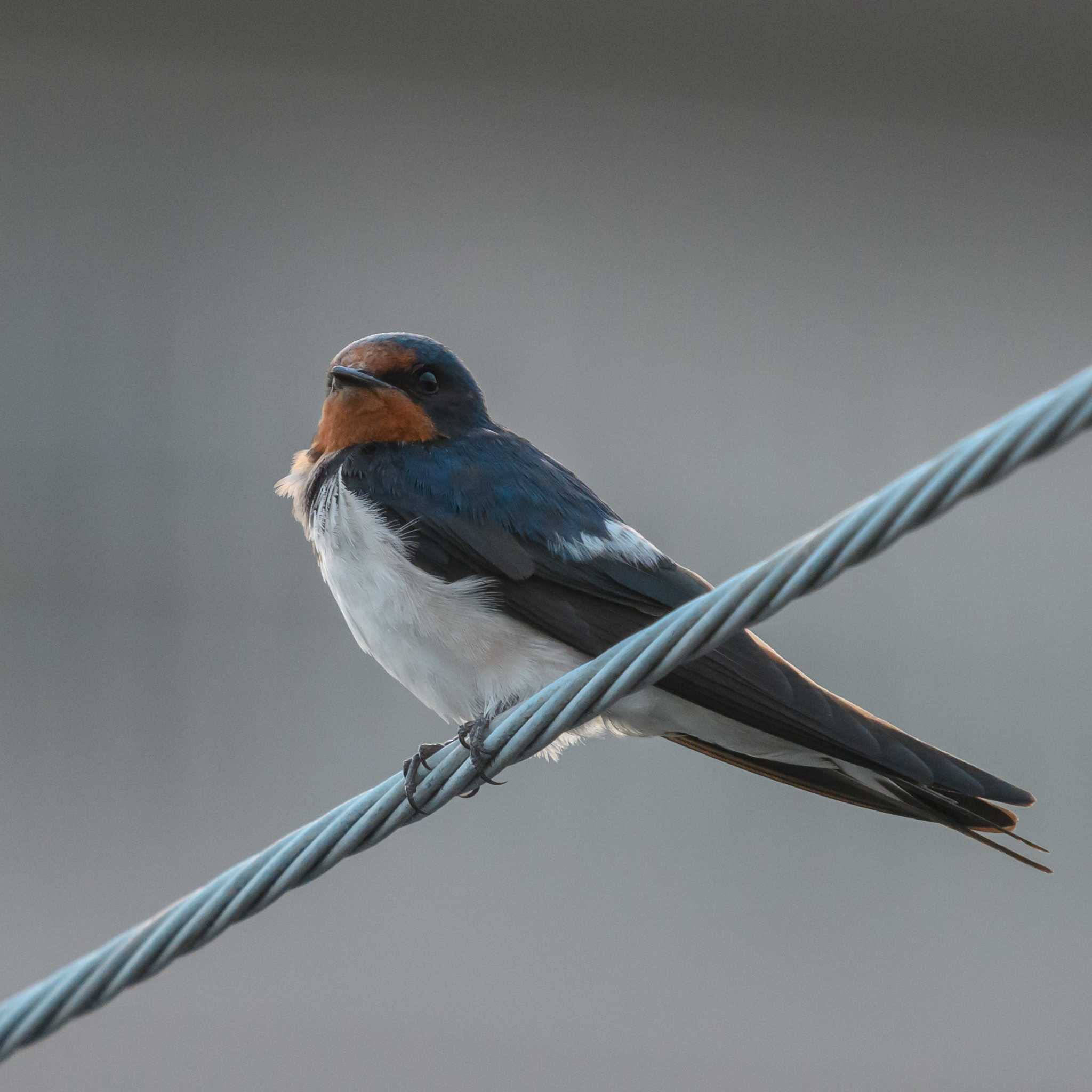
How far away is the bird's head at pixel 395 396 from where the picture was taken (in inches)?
88.6

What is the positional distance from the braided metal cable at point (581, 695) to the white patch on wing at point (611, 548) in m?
0.53

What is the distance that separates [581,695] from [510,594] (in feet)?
2.49

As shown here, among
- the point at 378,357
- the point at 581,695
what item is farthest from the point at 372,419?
the point at 581,695

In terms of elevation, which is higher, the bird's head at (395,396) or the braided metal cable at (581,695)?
the bird's head at (395,396)

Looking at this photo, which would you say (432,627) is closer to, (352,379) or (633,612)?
(633,612)

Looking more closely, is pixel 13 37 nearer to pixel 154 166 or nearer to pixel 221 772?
pixel 154 166

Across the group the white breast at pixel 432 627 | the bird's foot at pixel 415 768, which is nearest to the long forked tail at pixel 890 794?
the white breast at pixel 432 627

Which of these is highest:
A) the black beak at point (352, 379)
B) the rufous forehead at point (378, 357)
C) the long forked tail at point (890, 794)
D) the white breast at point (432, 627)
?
the rufous forehead at point (378, 357)

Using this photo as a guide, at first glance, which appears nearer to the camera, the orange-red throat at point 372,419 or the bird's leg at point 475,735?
the bird's leg at point 475,735

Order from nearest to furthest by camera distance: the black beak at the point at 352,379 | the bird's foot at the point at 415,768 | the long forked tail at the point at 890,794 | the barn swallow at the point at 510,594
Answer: the bird's foot at the point at 415,768
the long forked tail at the point at 890,794
the barn swallow at the point at 510,594
the black beak at the point at 352,379

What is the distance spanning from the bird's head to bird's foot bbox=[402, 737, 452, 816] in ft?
1.92

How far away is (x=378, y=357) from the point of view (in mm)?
2314

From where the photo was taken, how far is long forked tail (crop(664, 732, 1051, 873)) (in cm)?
161

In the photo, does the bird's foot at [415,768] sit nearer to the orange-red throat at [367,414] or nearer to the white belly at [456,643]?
the white belly at [456,643]
